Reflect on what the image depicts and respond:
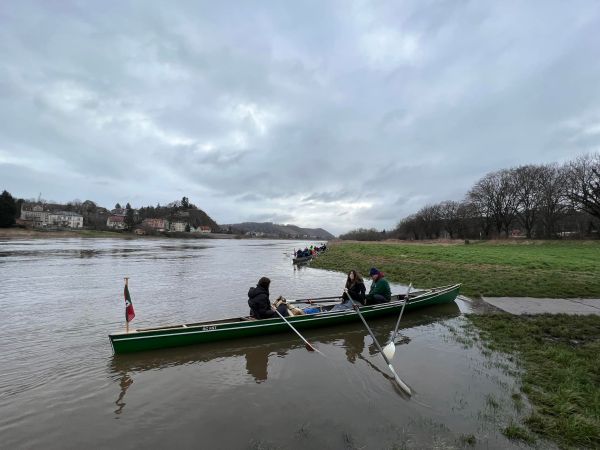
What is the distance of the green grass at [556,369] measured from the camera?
206 inches

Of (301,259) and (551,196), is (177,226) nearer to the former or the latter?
(301,259)

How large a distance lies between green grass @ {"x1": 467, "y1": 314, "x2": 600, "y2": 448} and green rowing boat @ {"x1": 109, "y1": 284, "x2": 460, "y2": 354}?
377 centimetres

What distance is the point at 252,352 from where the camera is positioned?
9242mm

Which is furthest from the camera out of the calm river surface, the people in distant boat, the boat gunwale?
the people in distant boat

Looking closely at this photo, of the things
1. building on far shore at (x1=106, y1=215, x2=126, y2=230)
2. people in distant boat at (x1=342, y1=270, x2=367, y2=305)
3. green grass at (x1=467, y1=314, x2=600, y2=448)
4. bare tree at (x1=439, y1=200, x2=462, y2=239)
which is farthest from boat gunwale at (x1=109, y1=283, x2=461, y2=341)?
building on far shore at (x1=106, y1=215, x2=126, y2=230)

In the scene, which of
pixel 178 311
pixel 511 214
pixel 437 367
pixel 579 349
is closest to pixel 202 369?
pixel 437 367

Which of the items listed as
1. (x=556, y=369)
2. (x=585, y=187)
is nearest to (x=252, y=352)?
(x=556, y=369)

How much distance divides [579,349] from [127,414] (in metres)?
10.3

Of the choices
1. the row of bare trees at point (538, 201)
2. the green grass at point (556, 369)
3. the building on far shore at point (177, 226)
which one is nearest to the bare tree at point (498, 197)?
the row of bare trees at point (538, 201)

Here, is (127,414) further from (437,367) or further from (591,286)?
(591,286)

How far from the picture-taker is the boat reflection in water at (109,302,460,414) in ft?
25.8

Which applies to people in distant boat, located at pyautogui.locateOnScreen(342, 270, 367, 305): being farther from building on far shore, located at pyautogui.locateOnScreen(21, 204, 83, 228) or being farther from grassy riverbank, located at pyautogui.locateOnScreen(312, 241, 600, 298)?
building on far shore, located at pyautogui.locateOnScreen(21, 204, 83, 228)

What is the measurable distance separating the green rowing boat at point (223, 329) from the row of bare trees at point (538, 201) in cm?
5534

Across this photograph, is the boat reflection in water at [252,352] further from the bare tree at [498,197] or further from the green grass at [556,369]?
the bare tree at [498,197]
